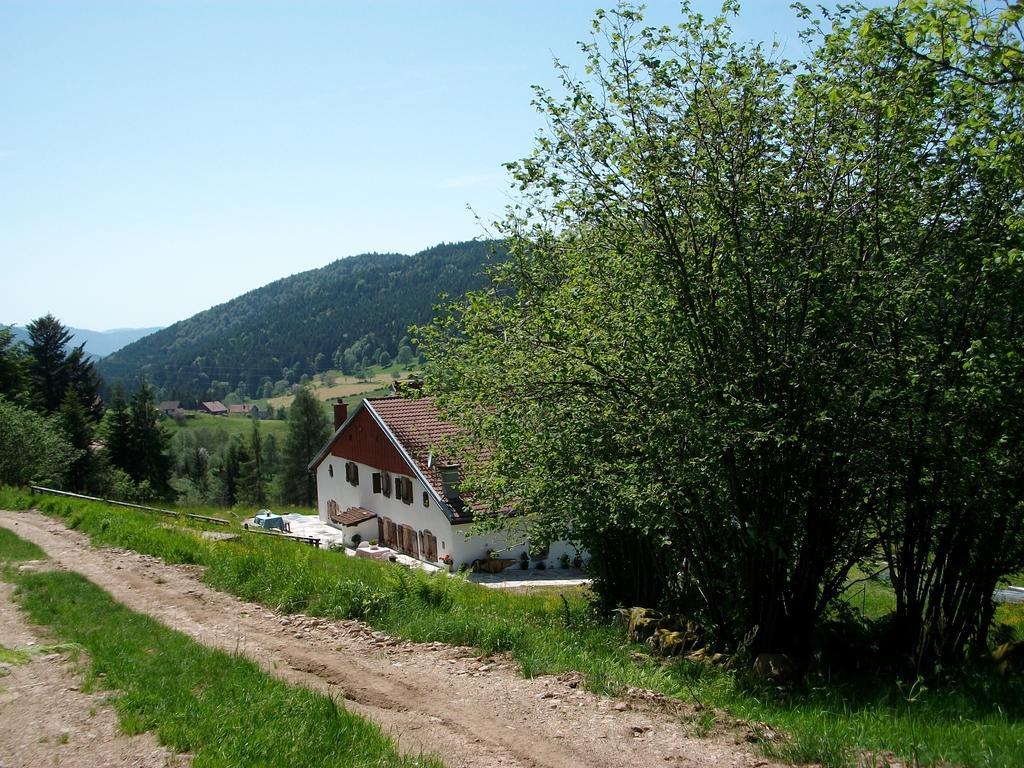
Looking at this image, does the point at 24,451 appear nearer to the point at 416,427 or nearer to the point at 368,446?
the point at 368,446

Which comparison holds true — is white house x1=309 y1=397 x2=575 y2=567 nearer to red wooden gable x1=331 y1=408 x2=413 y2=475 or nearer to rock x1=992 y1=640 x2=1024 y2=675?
red wooden gable x1=331 y1=408 x2=413 y2=475

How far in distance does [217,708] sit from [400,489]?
116 ft

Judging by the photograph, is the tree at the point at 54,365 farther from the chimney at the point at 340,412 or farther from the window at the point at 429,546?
the window at the point at 429,546

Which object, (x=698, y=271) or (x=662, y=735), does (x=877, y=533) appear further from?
(x=662, y=735)

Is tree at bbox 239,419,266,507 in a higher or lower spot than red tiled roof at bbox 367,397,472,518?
lower

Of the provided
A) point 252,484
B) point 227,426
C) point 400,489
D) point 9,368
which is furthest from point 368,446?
point 227,426

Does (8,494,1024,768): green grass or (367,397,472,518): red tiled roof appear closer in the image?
(8,494,1024,768): green grass

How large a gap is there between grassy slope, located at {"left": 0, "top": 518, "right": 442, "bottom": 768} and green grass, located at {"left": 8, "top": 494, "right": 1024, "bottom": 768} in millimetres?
2621

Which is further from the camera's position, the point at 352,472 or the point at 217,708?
the point at 352,472

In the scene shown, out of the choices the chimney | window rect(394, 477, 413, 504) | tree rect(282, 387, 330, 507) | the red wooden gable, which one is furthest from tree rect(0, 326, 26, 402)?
tree rect(282, 387, 330, 507)

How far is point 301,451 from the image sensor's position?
93500mm

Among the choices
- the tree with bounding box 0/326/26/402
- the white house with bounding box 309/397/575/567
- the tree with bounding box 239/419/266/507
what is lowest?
the tree with bounding box 239/419/266/507

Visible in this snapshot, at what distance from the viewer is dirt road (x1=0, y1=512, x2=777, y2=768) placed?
7.65m

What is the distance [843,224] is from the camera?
10688mm
